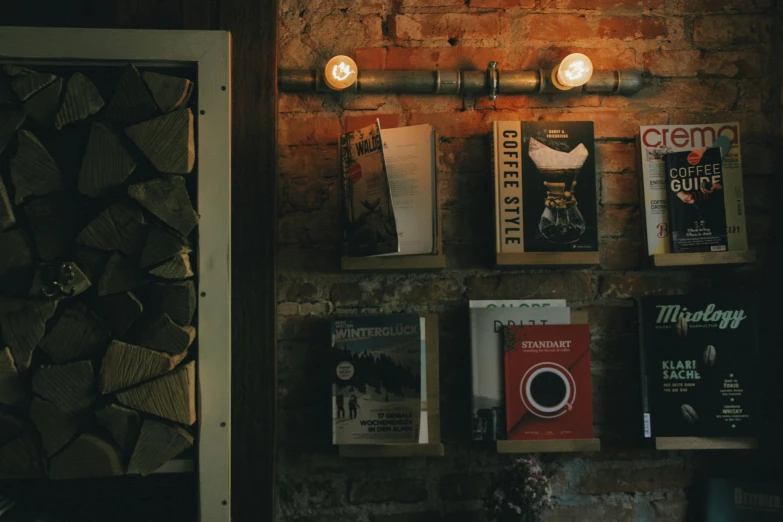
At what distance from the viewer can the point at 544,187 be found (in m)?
1.78

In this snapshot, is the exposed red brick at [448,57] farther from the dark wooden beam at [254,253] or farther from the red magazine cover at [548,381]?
the red magazine cover at [548,381]

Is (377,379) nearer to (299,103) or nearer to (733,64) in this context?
(299,103)

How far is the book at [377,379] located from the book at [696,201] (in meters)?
0.75

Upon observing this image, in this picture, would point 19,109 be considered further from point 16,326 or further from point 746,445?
point 746,445

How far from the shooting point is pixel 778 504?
1.73 metres

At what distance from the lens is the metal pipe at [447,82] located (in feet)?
5.94

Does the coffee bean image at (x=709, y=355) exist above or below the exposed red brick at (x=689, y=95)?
below

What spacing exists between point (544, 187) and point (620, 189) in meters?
0.25

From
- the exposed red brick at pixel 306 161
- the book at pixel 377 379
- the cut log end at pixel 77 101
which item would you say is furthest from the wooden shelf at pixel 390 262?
the cut log end at pixel 77 101

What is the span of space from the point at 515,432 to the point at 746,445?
606mm

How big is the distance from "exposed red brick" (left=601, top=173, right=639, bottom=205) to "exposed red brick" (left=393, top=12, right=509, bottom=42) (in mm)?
522

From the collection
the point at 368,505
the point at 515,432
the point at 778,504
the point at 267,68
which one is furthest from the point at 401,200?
the point at 778,504

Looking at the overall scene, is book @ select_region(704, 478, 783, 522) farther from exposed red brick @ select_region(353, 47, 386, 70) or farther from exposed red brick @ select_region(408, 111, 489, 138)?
exposed red brick @ select_region(353, 47, 386, 70)

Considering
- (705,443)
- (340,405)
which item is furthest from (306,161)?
(705,443)
